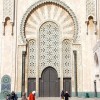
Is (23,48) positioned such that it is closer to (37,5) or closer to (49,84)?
(49,84)

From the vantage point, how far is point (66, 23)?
22.0 metres

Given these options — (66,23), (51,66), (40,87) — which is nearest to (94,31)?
(66,23)

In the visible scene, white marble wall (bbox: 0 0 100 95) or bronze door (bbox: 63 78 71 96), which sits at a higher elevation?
white marble wall (bbox: 0 0 100 95)

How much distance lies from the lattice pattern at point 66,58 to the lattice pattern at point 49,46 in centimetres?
43

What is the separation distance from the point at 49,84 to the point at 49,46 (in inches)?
99.4

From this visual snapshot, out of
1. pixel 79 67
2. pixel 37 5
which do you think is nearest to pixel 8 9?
pixel 37 5

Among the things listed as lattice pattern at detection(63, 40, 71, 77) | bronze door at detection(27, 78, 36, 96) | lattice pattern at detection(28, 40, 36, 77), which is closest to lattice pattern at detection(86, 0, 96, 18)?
lattice pattern at detection(63, 40, 71, 77)

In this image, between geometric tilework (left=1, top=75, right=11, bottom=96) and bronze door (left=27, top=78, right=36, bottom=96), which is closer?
geometric tilework (left=1, top=75, right=11, bottom=96)

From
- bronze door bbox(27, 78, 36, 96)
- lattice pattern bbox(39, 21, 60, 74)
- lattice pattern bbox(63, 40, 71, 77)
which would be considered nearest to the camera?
bronze door bbox(27, 78, 36, 96)

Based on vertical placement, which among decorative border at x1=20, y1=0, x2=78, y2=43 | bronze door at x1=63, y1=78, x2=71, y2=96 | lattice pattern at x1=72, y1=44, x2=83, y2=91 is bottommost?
bronze door at x1=63, y1=78, x2=71, y2=96

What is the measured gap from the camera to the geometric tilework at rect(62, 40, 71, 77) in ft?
70.8

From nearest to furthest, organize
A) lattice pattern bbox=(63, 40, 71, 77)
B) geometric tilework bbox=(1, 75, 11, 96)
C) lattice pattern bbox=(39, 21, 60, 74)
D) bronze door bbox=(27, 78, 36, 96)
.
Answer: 1. geometric tilework bbox=(1, 75, 11, 96)
2. bronze door bbox=(27, 78, 36, 96)
3. lattice pattern bbox=(63, 40, 71, 77)
4. lattice pattern bbox=(39, 21, 60, 74)

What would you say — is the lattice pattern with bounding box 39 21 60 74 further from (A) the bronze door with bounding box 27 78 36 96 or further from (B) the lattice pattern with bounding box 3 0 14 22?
(B) the lattice pattern with bounding box 3 0 14 22

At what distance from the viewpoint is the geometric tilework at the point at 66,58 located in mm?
21578
